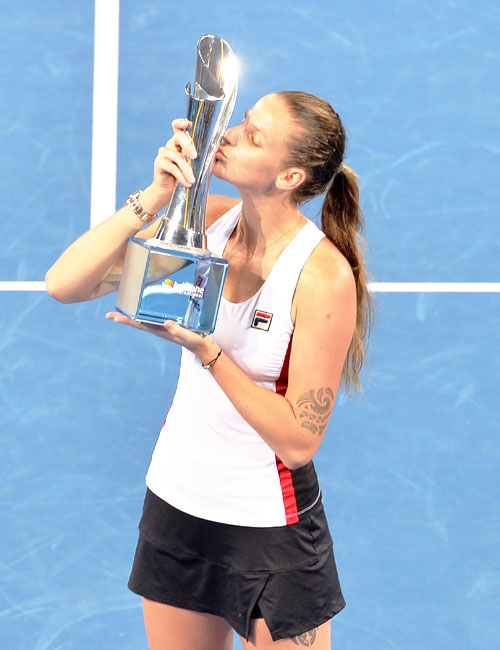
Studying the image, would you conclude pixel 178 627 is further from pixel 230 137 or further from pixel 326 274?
pixel 230 137

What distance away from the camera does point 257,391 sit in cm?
144

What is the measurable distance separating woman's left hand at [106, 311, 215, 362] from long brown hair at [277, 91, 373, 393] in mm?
352

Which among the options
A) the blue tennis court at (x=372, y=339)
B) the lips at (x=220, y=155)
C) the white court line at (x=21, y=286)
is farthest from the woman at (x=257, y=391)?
the white court line at (x=21, y=286)

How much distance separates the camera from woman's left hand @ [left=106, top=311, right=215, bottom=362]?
1297 millimetres

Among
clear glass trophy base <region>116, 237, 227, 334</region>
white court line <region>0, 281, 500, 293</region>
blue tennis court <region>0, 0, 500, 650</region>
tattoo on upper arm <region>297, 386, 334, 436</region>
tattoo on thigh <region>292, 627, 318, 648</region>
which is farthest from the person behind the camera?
white court line <region>0, 281, 500, 293</region>

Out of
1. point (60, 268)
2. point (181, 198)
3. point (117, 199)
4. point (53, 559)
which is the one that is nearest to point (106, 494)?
point (53, 559)

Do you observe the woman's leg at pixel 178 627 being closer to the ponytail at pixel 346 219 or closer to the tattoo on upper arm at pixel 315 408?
the tattoo on upper arm at pixel 315 408

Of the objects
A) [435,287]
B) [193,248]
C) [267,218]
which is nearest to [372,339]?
[435,287]

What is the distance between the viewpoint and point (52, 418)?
2525 millimetres

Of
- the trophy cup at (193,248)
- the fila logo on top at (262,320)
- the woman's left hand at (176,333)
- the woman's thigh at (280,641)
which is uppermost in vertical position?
the trophy cup at (193,248)

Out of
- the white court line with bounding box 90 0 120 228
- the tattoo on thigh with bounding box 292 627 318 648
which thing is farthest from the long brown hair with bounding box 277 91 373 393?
the white court line with bounding box 90 0 120 228

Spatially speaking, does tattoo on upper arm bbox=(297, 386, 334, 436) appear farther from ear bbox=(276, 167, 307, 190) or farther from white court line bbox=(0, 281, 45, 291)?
white court line bbox=(0, 281, 45, 291)

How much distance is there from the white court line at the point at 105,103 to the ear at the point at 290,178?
115 centimetres

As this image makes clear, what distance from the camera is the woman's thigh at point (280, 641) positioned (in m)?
1.58
